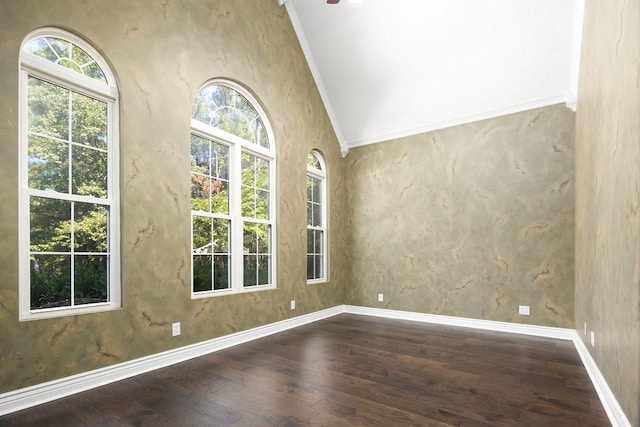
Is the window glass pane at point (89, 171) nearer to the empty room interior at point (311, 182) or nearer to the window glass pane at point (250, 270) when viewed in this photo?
the empty room interior at point (311, 182)

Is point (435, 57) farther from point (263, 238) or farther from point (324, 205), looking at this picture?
point (263, 238)

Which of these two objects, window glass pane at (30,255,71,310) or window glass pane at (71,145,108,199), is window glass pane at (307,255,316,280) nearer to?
window glass pane at (71,145,108,199)

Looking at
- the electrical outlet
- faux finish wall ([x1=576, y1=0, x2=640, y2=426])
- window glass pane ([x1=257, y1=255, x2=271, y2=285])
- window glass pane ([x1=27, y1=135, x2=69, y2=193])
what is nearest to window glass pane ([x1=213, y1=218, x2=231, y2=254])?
window glass pane ([x1=257, y1=255, x2=271, y2=285])

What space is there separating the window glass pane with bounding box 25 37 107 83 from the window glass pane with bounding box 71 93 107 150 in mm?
210

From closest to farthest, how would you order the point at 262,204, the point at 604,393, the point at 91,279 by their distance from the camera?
the point at 604,393 < the point at 91,279 < the point at 262,204

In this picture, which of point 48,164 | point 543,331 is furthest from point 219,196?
point 543,331

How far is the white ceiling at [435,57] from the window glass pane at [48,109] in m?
3.16

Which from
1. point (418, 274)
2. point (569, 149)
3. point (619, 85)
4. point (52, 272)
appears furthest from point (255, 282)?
point (569, 149)

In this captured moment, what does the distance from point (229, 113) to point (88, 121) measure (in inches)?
60.7

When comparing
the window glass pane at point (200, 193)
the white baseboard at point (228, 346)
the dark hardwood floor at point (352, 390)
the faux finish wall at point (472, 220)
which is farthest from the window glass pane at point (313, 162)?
the dark hardwood floor at point (352, 390)

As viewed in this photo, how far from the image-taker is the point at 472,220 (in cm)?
479

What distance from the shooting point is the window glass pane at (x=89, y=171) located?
268 cm

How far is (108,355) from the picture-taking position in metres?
2.71

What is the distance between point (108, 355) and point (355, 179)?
4.31 metres
